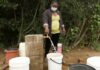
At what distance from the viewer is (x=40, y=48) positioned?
5738mm

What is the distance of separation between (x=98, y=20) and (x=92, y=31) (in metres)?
0.43

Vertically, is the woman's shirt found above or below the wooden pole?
above

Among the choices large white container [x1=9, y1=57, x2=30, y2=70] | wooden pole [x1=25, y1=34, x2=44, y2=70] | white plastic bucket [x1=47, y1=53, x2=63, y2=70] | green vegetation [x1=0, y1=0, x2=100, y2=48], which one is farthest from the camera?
green vegetation [x1=0, y1=0, x2=100, y2=48]

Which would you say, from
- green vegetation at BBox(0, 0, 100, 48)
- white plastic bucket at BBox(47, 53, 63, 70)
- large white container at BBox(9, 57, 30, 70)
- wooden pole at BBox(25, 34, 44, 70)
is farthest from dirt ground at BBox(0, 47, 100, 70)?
large white container at BBox(9, 57, 30, 70)

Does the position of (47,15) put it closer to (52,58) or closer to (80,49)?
(52,58)

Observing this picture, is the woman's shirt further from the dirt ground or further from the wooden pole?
the dirt ground

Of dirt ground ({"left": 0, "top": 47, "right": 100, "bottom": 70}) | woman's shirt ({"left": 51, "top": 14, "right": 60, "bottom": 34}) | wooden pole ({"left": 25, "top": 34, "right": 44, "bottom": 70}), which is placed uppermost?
woman's shirt ({"left": 51, "top": 14, "right": 60, "bottom": 34})

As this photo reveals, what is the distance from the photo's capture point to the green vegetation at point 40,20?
289 inches

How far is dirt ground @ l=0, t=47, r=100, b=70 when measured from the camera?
6.80 meters

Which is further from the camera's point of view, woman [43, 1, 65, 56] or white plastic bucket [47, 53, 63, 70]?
woman [43, 1, 65, 56]

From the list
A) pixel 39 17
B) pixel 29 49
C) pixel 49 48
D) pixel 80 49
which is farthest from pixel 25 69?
pixel 80 49

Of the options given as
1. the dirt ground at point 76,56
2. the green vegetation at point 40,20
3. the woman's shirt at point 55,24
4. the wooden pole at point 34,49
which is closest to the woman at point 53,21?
the woman's shirt at point 55,24

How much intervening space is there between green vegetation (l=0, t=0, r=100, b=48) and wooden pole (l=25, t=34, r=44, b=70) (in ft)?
5.73

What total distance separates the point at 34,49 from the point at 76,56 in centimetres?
213
